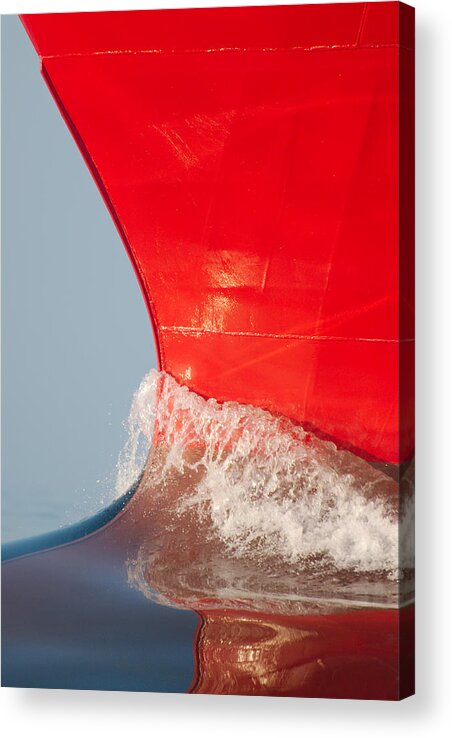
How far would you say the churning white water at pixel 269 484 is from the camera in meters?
4.26

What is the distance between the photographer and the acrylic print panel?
4234 mm

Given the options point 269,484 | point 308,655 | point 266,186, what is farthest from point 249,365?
point 308,655

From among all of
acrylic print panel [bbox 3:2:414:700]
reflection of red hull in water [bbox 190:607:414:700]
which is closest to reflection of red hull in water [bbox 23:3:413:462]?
acrylic print panel [bbox 3:2:414:700]

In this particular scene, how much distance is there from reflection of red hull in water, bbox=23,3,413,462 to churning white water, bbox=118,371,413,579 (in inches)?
2.5

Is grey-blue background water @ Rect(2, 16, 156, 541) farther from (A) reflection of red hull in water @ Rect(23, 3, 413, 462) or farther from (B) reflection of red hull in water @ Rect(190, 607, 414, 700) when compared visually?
(B) reflection of red hull in water @ Rect(190, 607, 414, 700)

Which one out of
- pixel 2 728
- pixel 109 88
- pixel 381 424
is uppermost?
pixel 109 88

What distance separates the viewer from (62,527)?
14.8 ft

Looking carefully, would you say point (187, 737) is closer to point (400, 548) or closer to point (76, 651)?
point (76, 651)

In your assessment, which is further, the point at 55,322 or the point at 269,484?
the point at 55,322

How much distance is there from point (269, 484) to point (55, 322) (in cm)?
76

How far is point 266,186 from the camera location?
14.2 ft

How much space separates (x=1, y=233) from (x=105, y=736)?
1450 millimetres

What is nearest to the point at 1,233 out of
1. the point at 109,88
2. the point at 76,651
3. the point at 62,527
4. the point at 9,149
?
the point at 9,149

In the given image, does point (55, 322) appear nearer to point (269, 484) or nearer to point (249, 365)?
point (249, 365)
